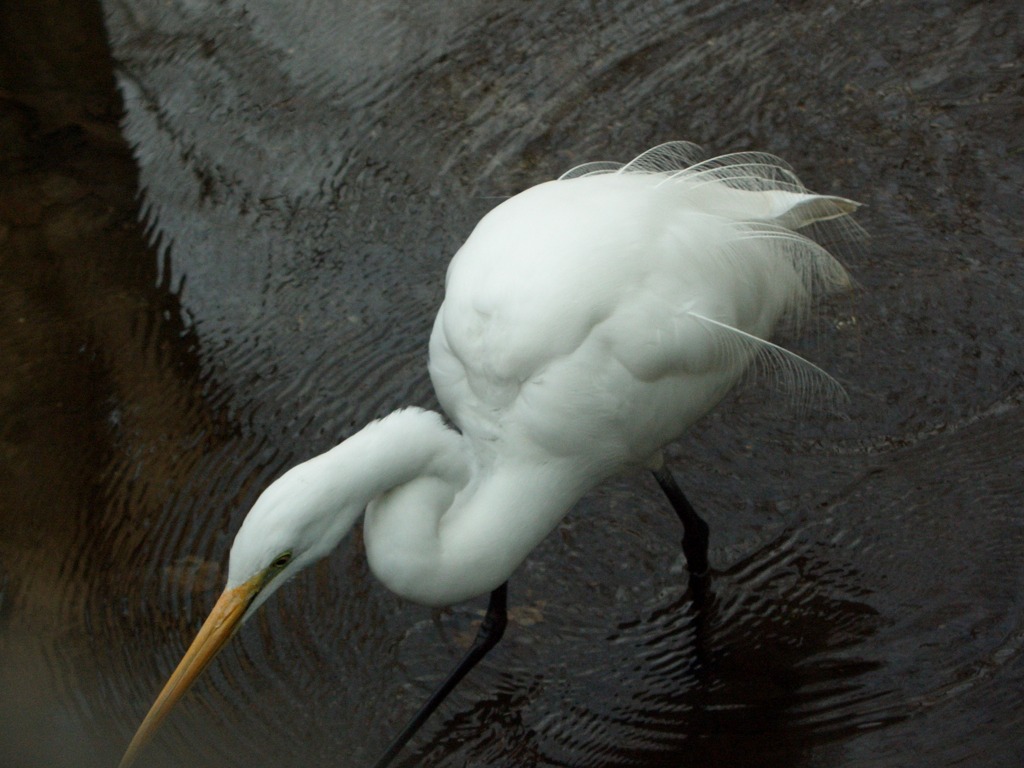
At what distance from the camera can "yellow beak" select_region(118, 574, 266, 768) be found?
2514 millimetres

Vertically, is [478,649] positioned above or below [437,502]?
below

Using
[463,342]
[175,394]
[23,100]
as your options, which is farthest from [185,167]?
[463,342]

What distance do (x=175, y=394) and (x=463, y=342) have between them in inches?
64.0

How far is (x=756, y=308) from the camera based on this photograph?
11.3 feet

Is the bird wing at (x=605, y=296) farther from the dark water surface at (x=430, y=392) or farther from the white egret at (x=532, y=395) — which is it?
the dark water surface at (x=430, y=392)

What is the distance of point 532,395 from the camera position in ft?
9.57

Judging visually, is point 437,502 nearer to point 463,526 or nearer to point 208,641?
point 463,526

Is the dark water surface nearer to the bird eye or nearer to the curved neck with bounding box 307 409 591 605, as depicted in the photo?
the curved neck with bounding box 307 409 591 605

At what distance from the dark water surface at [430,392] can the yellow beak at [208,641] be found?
0.51 metres

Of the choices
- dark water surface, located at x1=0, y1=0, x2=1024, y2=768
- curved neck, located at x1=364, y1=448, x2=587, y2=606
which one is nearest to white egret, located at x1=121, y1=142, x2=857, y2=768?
curved neck, located at x1=364, y1=448, x2=587, y2=606

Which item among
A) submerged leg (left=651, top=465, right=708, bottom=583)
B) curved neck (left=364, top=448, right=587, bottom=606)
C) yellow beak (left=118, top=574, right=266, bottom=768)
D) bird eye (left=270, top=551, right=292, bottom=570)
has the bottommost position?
submerged leg (left=651, top=465, right=708, bottom=583)

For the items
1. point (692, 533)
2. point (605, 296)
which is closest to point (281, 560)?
point (605, 296)

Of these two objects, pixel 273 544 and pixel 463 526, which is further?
pixel 463 526

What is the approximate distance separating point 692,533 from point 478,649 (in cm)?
72
